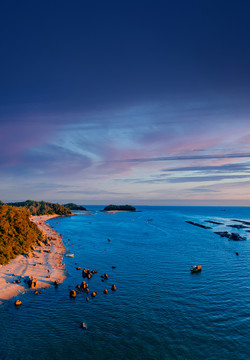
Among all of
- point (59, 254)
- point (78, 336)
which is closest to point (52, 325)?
point (78, 336)

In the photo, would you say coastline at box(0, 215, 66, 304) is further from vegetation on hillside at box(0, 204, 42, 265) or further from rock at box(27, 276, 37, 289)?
vegetation on hillside at box(0, 204, 42, 265)

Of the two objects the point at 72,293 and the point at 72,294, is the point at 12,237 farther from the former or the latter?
the point at 72,294

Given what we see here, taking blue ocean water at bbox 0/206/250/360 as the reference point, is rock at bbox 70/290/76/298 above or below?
above

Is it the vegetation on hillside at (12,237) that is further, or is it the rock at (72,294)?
the vegetation on hillside at (12,237)

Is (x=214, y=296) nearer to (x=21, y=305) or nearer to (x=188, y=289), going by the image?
(x=188, y=289)

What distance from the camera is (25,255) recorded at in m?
54.8

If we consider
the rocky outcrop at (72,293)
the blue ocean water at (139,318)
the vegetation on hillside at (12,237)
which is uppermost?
the vegetation on hillside at (12,237)

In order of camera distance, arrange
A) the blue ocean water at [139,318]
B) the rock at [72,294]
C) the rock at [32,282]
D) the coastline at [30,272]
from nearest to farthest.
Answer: the blue ocean water at [139,318]
the rock at [72,294]
the coastline at [30,272]
the rock at [32,282]

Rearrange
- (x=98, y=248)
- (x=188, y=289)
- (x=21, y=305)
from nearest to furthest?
1. (x=21, y=305)
2. (x=188, y=289)
3. (x=98, y=248)

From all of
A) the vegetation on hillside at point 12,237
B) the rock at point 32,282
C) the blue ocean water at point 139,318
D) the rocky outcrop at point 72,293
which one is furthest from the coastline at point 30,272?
the rocky outcrop at point 72,293

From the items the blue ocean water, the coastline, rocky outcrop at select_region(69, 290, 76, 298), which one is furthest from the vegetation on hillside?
rocky outcrop at select_region(69, 290, 76, 298)

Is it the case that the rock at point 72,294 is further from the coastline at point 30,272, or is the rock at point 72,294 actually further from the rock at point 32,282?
the rock at point 32,282

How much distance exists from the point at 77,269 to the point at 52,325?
21288 millimetres

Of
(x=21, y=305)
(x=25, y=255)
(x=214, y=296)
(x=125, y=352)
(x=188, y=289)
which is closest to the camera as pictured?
(x=125, y=352)
